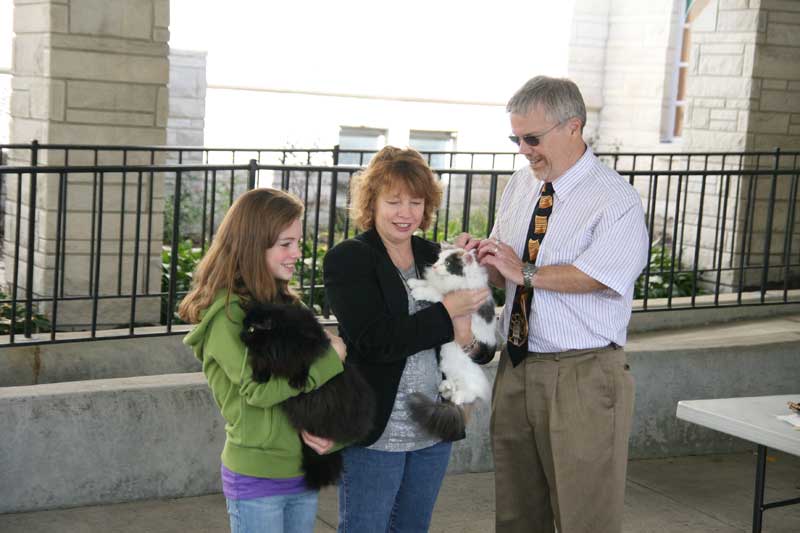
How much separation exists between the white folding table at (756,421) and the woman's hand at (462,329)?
1459mm

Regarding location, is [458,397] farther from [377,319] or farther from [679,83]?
[679,83]

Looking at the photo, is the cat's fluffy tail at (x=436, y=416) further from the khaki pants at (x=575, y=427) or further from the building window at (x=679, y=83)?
the building window at (x=679, y=83)

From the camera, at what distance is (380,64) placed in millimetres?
13797

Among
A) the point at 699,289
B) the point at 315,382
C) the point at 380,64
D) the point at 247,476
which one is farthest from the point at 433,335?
the point at 380,64

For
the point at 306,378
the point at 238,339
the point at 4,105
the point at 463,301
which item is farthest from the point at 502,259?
the point at 4,105

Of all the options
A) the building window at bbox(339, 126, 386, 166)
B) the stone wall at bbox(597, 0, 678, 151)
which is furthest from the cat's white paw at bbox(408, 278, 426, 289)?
the stone wall at bbox(597, 0, 678, 151)

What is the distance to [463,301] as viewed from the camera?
309cm

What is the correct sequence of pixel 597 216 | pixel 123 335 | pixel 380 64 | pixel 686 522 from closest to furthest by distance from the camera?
pixel 597 216 < pixel 686 522 < pixel 123 335 < pixel 380 64

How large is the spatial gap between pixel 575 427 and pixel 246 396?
1.06m

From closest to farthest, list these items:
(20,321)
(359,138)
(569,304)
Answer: (569,304) < (20,321) < (359,138)

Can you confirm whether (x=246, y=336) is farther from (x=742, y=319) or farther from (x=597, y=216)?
(x=742, y=319)

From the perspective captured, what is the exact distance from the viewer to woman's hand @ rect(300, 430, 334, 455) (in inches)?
115

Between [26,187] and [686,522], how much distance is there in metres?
5.08

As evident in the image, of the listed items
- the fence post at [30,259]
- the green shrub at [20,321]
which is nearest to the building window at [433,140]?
the green shrub at [20,321]
